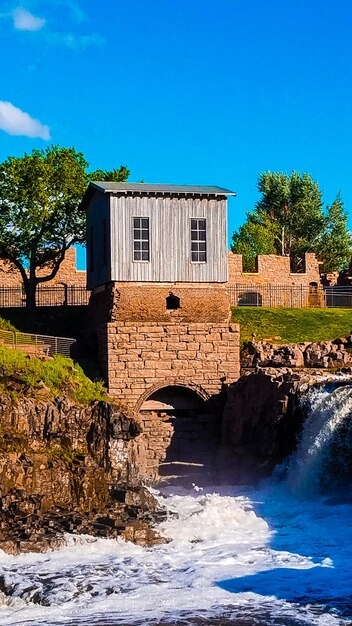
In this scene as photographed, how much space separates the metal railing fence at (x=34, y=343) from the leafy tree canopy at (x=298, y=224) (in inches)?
1319

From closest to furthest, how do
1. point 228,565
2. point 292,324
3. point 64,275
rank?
point 228,565 < point 292,324 < point 64,275

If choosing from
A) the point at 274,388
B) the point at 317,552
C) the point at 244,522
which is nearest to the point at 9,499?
the point at 244,522

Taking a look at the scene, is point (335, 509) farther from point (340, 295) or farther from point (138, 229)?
point (340, 295)

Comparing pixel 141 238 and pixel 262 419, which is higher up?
pixel 141 238

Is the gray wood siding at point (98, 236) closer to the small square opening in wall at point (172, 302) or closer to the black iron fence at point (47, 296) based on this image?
the small square opening in wall at point (172, 302)

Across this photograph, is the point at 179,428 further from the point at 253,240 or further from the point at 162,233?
the point at 253,240

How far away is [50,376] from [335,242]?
133 feet

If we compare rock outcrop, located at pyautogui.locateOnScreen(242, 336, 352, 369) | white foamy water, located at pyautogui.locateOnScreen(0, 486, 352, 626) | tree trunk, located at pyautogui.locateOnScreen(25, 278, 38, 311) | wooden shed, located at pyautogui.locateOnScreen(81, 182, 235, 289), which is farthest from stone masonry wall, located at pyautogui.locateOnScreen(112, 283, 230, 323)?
white foamy water, located at pyautogui.locateOnScreen(0, 486, 352, 626)

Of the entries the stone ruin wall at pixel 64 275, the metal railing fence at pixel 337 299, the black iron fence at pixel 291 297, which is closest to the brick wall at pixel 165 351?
the black iron fence at pixel 291 297

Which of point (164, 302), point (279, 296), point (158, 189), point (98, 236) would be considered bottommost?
point (164, 302)

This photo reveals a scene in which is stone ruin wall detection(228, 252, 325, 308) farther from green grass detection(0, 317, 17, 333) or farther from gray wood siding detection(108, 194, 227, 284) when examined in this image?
green grass detection(0, 317, 17, 333)

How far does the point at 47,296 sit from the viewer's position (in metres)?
43.3

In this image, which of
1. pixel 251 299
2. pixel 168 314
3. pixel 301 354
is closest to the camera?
pixel 168 314

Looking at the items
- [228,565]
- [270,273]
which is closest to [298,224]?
[270,273]
